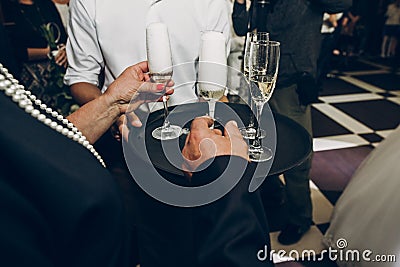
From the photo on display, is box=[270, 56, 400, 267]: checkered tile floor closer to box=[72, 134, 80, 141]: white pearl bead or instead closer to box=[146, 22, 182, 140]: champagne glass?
box=[146, 22, 182, 140]: champagne glass

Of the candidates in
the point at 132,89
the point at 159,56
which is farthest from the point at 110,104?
the point at 159,56

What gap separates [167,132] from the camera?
129cm

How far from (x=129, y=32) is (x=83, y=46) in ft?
0.68

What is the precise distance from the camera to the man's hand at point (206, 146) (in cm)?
69

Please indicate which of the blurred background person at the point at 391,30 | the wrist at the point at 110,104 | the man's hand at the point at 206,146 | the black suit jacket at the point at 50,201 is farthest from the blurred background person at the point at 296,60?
the blurred background person at the point at 391,30

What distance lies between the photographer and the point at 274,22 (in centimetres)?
196

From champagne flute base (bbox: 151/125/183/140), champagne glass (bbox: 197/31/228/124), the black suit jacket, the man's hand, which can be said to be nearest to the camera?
the black suit jacket

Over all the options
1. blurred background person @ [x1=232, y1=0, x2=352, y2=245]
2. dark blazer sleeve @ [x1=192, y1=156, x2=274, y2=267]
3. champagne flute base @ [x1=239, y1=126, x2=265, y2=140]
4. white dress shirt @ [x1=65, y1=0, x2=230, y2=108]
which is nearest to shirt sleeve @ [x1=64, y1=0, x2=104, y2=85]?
white dress shirt @ [x1=65, y1=0, x2=230, y2=108]

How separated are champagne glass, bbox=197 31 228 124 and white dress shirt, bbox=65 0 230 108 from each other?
44 cm

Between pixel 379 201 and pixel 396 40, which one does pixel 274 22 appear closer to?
pixel 379 201

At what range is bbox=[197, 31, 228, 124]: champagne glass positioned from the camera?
113 centimetres

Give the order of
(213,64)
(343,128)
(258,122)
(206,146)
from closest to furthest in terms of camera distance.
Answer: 1. (206,146)
2. (213,64)
3. (258,122)
4. (343,128)

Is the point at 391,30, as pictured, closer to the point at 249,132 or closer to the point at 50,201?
the point at 249,132

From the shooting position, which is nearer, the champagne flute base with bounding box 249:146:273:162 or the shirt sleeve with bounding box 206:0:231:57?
the champagne flute base with bounding box 249:146:273:162
